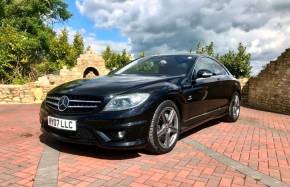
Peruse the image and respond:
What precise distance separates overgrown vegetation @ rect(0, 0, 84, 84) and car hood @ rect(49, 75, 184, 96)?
9.23 meters

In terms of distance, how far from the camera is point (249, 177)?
432cm

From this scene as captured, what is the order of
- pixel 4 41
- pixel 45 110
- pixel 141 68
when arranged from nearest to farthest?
1. pixel 45 110
2. pixel 141 68
3. pixel 4 41

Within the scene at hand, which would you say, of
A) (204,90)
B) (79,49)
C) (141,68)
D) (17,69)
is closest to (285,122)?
(204,90)

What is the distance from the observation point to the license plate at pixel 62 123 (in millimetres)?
4621

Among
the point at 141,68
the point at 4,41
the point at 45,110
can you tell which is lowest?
the point at 45,110

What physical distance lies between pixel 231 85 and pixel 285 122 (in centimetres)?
254

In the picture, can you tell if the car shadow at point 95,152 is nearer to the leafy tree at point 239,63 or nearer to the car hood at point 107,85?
the car hood at point 107,85

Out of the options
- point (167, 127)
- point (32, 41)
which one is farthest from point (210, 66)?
point (32, 41)

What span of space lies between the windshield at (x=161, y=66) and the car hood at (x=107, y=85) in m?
0.41

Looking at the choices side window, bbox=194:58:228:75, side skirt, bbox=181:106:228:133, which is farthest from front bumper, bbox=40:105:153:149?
side window, bbox=194:58:228:75

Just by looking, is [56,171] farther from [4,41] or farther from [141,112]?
[4,41]

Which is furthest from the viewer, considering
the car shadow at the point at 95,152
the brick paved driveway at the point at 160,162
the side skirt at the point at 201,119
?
the side skirt at the point at 201,119

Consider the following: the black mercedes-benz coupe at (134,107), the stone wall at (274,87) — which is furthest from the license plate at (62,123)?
the stone wall at (274,87)

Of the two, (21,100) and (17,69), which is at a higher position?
(17,69)
